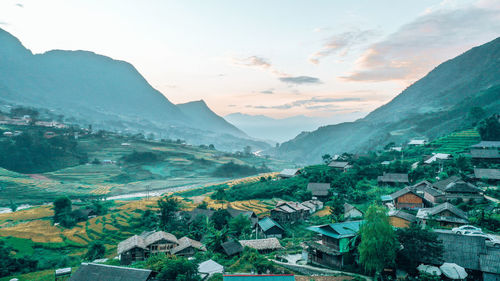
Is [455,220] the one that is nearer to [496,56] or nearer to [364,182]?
[364,182]

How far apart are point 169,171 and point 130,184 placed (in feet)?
73.0

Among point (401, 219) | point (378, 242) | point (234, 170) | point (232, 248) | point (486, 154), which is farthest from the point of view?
point (234, 170)

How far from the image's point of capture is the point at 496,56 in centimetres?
16112

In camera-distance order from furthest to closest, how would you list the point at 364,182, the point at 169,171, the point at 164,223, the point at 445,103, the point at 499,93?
the point at 445,103 < the point at 169,171 < the point at 499,93 < the point at 364,182 < the point at 164,223

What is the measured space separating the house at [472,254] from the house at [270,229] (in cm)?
1996

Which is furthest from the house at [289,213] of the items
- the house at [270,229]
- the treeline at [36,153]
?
the treeline at [36,153]

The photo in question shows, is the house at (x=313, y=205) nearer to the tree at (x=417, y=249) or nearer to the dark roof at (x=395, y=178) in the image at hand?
the dark roof at (x=395, y=178)

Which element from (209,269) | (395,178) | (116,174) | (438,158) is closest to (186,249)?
(209,269)

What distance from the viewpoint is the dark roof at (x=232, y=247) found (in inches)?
1213

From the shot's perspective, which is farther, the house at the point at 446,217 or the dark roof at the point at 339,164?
the dark roof at the point at 339,164

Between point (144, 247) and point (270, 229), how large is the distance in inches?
597

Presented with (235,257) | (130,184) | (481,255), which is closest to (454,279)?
(481,255)

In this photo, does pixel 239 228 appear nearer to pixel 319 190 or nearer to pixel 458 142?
pixel 319 190

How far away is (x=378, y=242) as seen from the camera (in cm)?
2097
